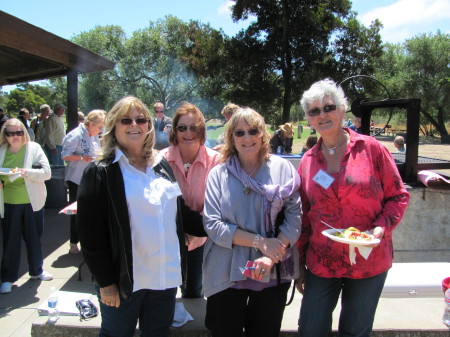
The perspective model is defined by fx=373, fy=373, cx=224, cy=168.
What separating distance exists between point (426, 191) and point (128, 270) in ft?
12.0

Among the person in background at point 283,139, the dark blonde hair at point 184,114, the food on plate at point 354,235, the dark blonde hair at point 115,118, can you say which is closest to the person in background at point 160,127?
the person in background at point 283,139

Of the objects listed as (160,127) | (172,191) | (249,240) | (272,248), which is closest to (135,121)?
(172,191)

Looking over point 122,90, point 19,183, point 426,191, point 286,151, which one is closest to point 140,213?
point 19,183

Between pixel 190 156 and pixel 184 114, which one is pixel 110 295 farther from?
pixel 184 114

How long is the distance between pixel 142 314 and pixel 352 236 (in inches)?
50.2

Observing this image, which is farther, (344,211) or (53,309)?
(53,309)

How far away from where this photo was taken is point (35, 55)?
21.2ft

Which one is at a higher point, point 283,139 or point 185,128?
point 283,139

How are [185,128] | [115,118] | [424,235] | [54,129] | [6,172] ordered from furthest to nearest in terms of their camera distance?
[54,129] < [424,235] < [6,172] < [185,128] < [115,118]

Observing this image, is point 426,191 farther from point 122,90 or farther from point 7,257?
point 122,90

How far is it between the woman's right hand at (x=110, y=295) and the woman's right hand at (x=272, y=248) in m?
0.81

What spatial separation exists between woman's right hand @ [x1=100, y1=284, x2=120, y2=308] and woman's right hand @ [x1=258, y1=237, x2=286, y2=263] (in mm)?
809

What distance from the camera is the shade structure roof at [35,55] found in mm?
5480

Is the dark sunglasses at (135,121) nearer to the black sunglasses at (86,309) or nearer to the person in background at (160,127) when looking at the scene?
the black sunglasses at (86,309)
